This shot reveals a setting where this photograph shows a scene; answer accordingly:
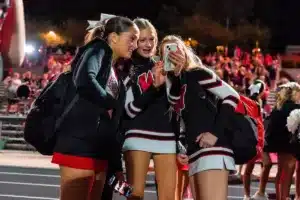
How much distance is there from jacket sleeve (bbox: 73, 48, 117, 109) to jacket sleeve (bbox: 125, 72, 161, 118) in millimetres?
838

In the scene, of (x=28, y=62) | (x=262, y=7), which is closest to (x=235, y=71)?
(x=28, y=62)

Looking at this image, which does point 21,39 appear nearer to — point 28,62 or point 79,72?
point 79,72

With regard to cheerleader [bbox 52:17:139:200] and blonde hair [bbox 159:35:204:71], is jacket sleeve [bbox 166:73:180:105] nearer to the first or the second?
blonde hair [bbox 159:35:204:71]

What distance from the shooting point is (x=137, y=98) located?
16.3 ft

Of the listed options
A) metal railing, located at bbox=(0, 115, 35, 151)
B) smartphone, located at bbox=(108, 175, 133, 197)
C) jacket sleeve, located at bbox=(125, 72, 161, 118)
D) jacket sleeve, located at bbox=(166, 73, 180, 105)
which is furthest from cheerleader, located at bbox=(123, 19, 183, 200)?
metal railing, located at bbox=(0, 115, 35, 151)

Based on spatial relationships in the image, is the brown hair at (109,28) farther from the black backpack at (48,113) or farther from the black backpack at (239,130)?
the black backpack at (239,130)

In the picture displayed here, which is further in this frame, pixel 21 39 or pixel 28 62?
pixel 28 62

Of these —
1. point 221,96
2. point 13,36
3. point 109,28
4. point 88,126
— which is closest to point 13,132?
point 221,96

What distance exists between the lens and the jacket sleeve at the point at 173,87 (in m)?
4.77

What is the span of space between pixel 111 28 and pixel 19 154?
11553mm

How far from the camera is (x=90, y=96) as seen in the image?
3.97 m

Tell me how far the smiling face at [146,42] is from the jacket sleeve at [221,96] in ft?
1.96

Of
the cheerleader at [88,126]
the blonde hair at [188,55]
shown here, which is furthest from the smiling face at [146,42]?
the cheerleader at [88,126]

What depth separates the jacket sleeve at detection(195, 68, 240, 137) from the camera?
4621mm
